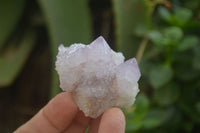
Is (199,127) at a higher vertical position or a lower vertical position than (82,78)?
lower

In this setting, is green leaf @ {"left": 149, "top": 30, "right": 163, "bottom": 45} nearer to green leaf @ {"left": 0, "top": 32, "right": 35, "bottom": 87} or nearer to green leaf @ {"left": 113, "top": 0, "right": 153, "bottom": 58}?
green leaf @ {"left": 113, "top": 0, "right": 153, "bottom": 58}

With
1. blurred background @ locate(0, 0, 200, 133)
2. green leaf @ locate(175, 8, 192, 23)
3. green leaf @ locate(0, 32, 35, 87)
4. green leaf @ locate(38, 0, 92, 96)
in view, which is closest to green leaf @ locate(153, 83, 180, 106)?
blurred background @ locate(0, 0, 200, 133)

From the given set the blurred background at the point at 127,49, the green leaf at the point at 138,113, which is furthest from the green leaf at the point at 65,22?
the green leaf at the point at 138,113

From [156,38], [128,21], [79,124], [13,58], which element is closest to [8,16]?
[13,58]

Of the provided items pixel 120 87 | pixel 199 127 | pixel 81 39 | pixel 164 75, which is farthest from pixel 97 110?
pixel 81 39

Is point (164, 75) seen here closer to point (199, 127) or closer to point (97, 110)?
point (199, 127)
